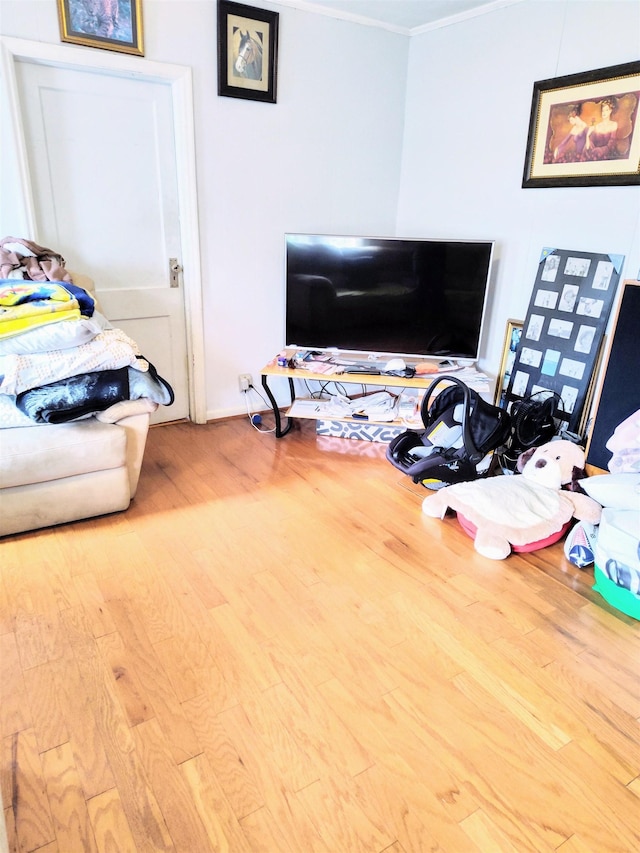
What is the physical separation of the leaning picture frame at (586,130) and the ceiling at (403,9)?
0.65 meters

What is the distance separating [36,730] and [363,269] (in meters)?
2.67

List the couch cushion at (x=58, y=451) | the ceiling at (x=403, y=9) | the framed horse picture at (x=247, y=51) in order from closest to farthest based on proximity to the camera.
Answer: the couch cushion at (x=58, y=451) → the framed horse picture at (x=247, y=51) → the ceiling at (x=403, y=9)

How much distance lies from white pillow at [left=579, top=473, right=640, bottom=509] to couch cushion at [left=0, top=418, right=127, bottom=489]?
2.00 meters

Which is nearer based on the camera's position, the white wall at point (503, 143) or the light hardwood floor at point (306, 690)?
the light hardwood floor at point (306, 690)

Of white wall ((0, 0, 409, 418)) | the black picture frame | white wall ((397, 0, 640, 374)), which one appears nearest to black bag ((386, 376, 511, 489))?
the black picture frame

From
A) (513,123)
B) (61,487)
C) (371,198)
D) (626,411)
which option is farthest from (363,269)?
(61,487)

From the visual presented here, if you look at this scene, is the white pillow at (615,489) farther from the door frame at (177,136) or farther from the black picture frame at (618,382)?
the door frame at (177,136)

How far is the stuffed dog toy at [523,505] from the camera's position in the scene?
233cm

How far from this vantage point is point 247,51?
3113 mm

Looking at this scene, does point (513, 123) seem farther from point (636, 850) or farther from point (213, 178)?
point (636, 850)

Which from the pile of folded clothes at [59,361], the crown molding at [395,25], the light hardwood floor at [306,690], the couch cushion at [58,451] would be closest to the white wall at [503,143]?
the crown molding at [395,25]

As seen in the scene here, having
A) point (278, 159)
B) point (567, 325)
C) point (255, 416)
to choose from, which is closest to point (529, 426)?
point (567, 325)

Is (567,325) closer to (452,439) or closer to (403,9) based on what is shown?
(452,439)

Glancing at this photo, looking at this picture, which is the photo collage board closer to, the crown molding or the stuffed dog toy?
the stuffed dog toy
